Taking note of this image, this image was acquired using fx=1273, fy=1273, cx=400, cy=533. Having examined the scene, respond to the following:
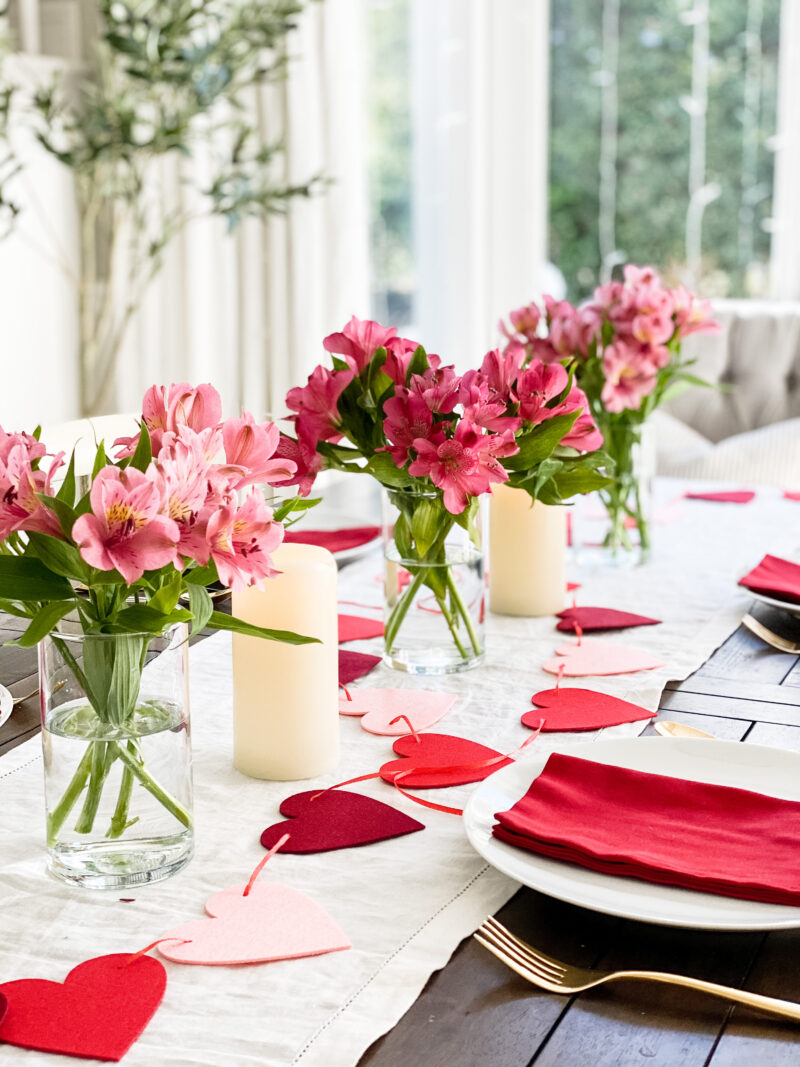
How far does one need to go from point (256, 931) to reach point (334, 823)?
16cm

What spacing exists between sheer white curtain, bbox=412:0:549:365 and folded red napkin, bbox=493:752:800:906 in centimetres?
370

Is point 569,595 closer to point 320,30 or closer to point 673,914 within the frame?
point 673,914

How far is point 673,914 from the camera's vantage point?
2.56 feet

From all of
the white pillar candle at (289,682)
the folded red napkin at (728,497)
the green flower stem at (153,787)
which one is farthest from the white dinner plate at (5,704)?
the folded red napkin at (728,497)

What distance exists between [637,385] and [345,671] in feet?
1.90

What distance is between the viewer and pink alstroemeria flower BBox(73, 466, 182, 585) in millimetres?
718

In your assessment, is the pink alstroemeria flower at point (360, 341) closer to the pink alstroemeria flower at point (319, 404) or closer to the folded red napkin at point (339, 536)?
the pink alstroemeria flower at point (319, 404)

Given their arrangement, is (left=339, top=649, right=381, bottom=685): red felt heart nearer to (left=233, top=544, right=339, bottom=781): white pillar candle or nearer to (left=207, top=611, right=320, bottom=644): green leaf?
(left=233, top=544, right=339, bottom=781): white pillar candle

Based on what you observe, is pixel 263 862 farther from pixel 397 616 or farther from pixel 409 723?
pixel 397 616

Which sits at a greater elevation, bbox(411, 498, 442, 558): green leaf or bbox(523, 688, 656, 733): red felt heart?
bbox(411, 498, 442, 558): green leaf

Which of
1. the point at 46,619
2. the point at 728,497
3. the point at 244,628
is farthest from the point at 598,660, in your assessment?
the point at 728,497

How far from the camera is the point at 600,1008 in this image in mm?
711

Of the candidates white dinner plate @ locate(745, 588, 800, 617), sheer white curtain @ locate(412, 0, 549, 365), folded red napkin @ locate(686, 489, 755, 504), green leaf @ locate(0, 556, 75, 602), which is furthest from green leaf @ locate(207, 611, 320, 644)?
sheer white curtain @ locate(412, 0, 549, 365)

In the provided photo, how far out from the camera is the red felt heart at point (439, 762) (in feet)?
3.36
